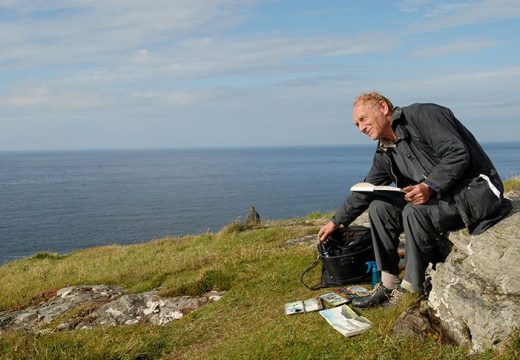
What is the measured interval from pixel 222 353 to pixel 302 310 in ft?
4.30

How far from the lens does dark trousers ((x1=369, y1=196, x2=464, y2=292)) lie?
230 inches

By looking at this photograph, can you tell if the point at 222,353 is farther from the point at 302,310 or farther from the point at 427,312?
the point at 427,312

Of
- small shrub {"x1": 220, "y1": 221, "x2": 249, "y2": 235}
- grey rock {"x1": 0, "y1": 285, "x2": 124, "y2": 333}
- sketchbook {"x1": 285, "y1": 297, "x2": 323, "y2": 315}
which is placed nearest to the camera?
sketchbook {"x1": 285, "y1": 297, "x2": 323, "y2": 315}

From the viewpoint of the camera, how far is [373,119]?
625 cm

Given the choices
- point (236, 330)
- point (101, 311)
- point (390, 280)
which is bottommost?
point (101, 311)

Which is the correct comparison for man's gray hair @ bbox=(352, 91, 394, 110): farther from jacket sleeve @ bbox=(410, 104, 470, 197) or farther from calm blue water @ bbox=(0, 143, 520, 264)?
calm blue water @ bbox=(0, 143, 520, 264)

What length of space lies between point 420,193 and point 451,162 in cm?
49

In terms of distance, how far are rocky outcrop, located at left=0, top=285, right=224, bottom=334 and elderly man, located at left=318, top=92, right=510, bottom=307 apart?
3441 millimetres

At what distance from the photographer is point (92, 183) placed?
111 meters

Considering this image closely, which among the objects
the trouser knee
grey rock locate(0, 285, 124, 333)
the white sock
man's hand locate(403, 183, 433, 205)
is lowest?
grey rock locate(0, 285, 124, 333)

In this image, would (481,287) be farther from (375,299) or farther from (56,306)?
(56,306)

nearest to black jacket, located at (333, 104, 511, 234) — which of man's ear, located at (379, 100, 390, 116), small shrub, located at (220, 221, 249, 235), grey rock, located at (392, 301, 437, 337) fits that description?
man's ear, located at (379, 100, 390, 116)

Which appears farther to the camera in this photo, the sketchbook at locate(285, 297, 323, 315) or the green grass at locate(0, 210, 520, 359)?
the sketchbook at locate(285, 297, 323, 315)

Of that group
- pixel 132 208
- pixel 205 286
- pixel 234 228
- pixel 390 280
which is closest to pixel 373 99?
pixel 390 280
